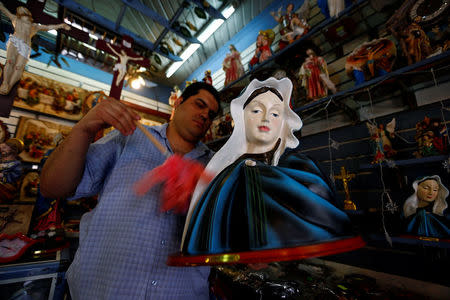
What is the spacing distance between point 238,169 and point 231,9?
3.50 meters

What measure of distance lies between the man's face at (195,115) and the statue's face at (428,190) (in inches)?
54.4

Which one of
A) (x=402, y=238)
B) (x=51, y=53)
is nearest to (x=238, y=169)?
(x=402, y=238)

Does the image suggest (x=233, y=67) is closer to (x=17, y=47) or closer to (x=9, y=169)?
(x=17, y=47)

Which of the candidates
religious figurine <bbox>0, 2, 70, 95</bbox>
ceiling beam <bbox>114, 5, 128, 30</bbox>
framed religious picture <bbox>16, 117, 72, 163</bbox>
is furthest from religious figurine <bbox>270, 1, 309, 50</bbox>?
framed religious picture <bbox>16, 117, 72, 163</bbox>

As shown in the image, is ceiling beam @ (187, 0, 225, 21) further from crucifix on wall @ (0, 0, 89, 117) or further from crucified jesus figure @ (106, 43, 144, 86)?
crucifix on wall @ (0, 0, 89, 117)

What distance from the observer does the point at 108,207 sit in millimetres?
880

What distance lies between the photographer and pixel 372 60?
148 cm

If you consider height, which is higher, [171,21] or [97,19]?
[171,21]

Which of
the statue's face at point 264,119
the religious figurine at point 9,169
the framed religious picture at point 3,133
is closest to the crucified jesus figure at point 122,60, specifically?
the statue's face at point 264,119

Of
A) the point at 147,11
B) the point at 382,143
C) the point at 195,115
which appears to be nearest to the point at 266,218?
the point at 195,115

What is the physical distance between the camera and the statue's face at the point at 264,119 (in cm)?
74

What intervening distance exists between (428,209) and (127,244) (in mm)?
1654

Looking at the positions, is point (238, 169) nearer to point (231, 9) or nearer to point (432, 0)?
point (432, 0)

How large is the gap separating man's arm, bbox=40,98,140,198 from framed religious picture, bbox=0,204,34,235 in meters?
2.96
